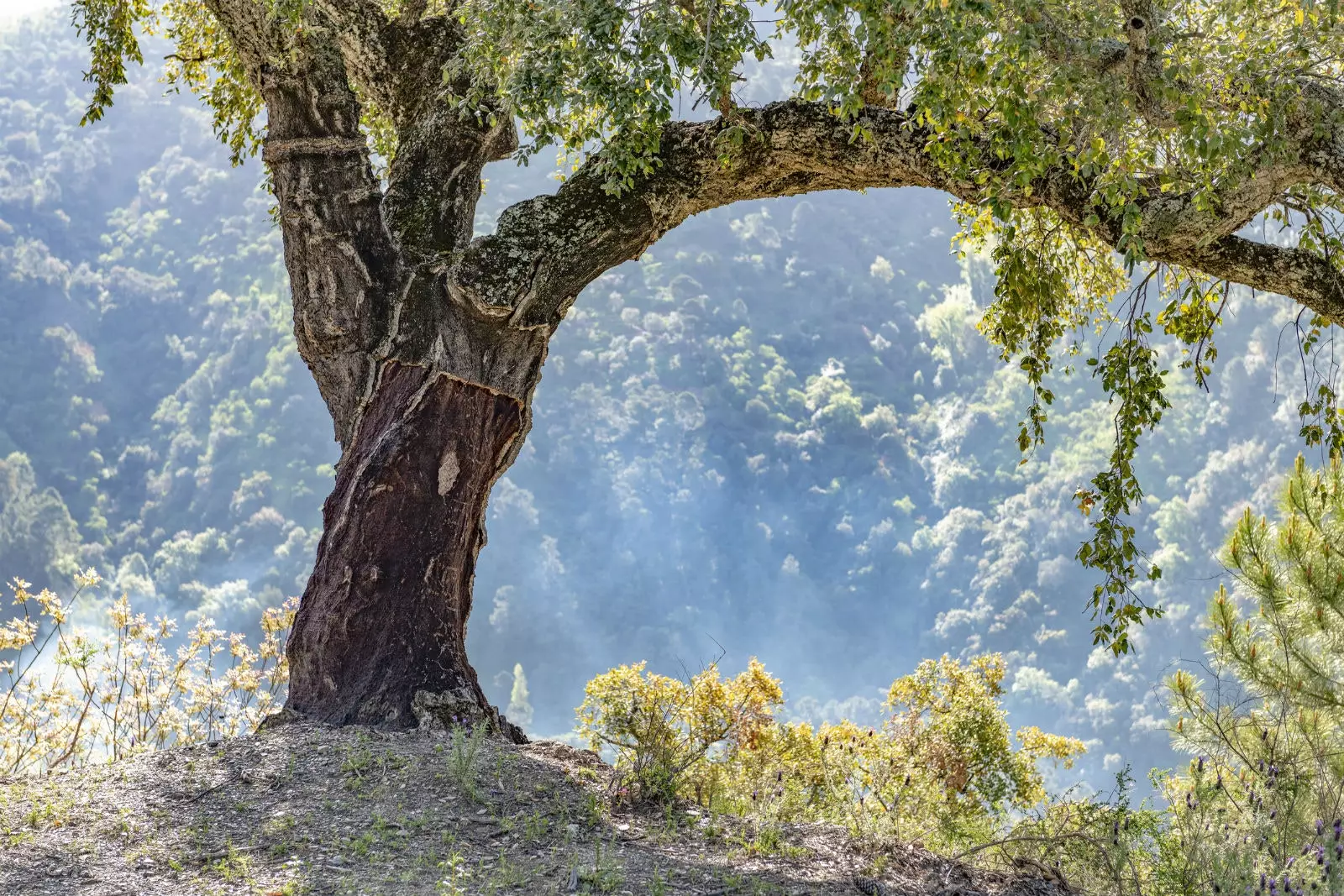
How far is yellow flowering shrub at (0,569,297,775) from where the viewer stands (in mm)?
5809

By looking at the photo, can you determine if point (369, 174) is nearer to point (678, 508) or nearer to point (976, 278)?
point (678, 508)

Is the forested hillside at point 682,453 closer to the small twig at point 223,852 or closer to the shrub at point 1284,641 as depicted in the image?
the shrub at point 1284,641

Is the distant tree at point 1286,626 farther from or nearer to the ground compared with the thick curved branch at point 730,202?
nearer to the ground

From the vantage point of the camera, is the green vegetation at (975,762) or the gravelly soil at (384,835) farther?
the green vegetation at (975,762)

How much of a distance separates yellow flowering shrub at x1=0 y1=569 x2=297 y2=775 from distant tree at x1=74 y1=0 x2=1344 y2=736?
152 centimetres

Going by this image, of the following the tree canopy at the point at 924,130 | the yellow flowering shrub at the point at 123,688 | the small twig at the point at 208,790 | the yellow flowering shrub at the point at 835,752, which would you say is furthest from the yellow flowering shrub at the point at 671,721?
the yellow flowering shrub at the point at 123,688

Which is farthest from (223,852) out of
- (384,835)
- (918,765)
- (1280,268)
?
(1280,268)

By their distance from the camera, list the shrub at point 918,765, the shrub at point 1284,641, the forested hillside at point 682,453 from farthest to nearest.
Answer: the forested hillside at point 682,453 → the shrub at point 1284,641 → the shrub at point 918,765

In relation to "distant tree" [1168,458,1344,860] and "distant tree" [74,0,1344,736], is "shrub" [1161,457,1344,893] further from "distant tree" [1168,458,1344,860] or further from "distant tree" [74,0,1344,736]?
"distant tree" [74,0,1344,736]

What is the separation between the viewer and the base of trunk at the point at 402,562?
4.71 meters

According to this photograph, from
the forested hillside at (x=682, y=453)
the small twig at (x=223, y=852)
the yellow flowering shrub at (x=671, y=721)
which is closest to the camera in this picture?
the small twig at (x=223, y=852)

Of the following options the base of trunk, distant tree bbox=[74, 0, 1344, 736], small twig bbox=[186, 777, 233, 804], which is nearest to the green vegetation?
small twig bbox=[186, 777, 233, 804]

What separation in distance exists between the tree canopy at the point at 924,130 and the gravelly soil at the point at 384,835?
1.72m

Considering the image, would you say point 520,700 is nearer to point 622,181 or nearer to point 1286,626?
point 1286,626
